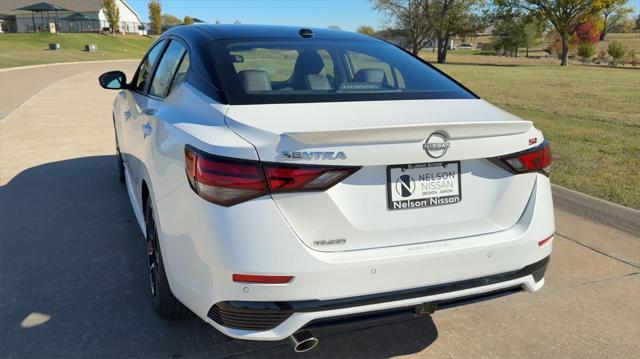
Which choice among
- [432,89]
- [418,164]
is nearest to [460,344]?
[418,164]

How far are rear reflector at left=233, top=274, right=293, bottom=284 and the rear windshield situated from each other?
83cm

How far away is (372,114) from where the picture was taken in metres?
2.48

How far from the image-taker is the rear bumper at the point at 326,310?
2.26 meters

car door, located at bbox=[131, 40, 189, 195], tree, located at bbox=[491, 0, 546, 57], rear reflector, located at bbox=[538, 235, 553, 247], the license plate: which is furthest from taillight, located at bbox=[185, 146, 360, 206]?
tree, located at bbox=[491, 0, 546, 57]

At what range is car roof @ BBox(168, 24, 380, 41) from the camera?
337cm

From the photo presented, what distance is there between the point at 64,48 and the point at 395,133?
56027 millimetres

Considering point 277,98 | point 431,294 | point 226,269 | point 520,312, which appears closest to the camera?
point 226,269

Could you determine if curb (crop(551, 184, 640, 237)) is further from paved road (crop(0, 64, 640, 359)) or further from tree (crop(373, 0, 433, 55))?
tree (crop(373, 0, 433, 55))

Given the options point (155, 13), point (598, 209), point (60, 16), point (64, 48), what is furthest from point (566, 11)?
point (60, 16)

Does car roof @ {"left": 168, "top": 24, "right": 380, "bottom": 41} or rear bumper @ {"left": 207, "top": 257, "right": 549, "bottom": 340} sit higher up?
car roof @ {"left": 168, "top": 24, "right": 380, "bottom": 41}

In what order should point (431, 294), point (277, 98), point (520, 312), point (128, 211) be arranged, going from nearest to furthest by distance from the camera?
point (431, 294) → point (277, 98) → point (520, 312) → point (128, 211)

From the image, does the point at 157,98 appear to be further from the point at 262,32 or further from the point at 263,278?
A: the point at 263,278

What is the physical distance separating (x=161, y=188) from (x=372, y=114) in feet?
3.71

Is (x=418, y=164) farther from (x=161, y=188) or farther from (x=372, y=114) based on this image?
(x=161, y=188)
